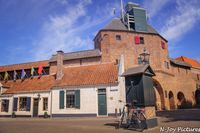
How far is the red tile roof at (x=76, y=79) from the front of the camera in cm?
1886

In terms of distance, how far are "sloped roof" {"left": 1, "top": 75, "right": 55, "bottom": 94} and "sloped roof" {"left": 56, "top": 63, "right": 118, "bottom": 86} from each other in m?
2.09

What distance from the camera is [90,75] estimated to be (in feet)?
66.2

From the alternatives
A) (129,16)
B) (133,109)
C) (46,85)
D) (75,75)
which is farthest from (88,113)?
(129,16)

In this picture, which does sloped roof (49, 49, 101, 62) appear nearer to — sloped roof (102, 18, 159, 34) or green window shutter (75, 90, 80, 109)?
sloped roof (102, 18, 159, 34)

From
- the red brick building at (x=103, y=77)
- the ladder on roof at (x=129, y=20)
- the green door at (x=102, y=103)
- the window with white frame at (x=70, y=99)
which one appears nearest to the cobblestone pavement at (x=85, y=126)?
the green door at (x=102, y=103)

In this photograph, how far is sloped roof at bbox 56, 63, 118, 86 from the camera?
60.9 ft

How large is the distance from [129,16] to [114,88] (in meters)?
16.9

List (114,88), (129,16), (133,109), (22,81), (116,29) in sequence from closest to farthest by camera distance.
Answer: (133,109)
(114,88)
(22,81)
(116,29)
(129,16)

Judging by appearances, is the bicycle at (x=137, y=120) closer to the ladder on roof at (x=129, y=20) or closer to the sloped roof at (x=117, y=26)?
the sloped roof at (x=117, y=26)

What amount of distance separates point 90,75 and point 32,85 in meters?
8.58

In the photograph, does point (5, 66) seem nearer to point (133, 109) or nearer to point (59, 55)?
point (59, 55)

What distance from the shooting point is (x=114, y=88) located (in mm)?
17656

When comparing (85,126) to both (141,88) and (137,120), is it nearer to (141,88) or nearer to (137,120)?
(137,120)

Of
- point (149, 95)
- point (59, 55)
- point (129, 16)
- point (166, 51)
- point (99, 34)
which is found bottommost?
point (149, 95)
